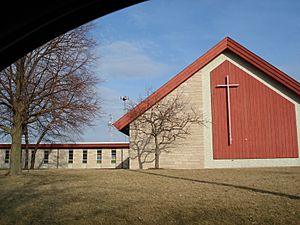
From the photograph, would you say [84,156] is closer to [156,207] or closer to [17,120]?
[17,120]

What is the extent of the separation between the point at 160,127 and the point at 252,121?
605 centimetres

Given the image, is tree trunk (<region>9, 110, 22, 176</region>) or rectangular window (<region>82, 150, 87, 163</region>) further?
rectangular window (<region>82, 150, 87, 163</region>)

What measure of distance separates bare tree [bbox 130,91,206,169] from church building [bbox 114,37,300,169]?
308mm

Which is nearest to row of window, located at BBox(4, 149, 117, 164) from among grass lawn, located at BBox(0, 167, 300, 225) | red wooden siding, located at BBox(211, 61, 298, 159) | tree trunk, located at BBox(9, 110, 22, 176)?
red wooden siding, located at BBox(211, 61, 298, 159)

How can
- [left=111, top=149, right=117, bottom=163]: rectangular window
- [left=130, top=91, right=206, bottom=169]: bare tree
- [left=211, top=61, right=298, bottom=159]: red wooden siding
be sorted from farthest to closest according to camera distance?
[left=111, top=149, right=117, bottom=163]: rectangular window < [left=130, top=91, right=206, bottom=169]: bare tree < [left=211, top=61, right=298, bottom=159]: red wooden siding

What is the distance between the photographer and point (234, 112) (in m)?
22.8

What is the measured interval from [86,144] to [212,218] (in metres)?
35.3

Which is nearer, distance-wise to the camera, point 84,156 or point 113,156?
point 84,156

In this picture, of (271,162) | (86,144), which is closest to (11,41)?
(271,162)

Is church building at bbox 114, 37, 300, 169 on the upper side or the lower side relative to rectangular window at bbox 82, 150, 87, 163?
upper

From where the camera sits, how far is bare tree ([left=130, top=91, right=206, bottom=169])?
897 inches

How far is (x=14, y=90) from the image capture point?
1781 cm

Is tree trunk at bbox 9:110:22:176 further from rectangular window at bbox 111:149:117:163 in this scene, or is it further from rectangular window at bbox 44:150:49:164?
rectangular window at bbox 44:150:49:164

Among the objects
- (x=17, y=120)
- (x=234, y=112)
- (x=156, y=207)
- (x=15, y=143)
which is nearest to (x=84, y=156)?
(x=234, y=112)
